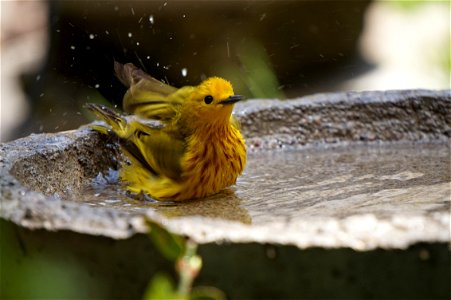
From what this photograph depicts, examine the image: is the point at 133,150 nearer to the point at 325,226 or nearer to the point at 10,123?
the point at 325,226

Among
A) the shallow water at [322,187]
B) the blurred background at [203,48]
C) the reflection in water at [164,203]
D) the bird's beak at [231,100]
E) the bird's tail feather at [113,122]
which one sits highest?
the blurred background at [203,48]

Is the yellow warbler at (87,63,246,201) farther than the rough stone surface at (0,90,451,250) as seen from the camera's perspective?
Yes

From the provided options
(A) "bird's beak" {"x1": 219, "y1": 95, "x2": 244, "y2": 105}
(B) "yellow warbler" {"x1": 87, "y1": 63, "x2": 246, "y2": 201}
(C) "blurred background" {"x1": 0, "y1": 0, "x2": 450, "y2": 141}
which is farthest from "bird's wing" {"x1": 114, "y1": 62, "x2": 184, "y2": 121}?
(C) "blurred background" {"x1": 0, "y1": 0, "x2": 450, "y2": 141}

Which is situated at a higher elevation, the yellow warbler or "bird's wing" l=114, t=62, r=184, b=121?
"bird's wing" l=114, t=62, r=184, b=121

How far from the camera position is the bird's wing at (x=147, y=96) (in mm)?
3844

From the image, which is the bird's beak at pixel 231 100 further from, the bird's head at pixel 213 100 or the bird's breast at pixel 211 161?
the bird's breast at pixel 211 161

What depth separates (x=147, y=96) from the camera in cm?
394

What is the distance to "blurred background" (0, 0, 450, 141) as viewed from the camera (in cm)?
719

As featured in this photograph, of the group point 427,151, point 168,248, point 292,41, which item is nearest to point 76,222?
point 168,248

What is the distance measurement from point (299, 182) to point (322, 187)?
20cm

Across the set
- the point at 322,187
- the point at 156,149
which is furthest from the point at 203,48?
the point at 322,187

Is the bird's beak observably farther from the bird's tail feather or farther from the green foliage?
the green foliage

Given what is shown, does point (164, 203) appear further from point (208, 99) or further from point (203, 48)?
point (203, 48)

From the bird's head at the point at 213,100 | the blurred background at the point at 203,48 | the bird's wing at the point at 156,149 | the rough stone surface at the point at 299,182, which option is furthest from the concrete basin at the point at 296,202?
the blurred background at the point at 203,48
